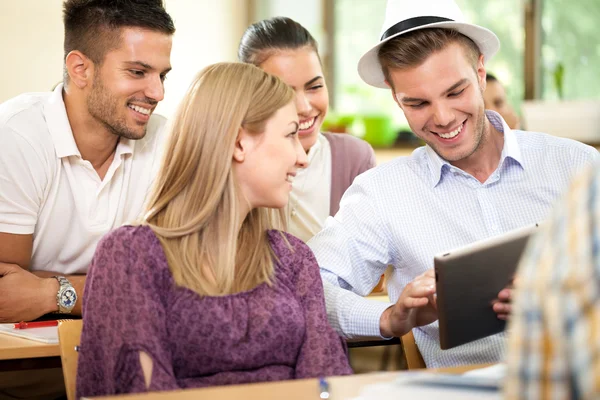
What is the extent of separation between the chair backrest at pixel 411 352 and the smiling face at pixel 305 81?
37.9 inches

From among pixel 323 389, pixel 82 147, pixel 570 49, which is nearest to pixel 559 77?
pixel 570 49

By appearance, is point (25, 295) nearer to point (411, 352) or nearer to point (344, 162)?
point (411, 352)

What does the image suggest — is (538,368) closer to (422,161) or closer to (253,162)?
(253,162)

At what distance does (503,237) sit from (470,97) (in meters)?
0.60

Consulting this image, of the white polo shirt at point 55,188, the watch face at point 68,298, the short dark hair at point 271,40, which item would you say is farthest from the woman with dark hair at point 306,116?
the watch face at point 68,298

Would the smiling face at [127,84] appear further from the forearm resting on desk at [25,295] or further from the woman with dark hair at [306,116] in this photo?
the forearm resting on desk at [25,295]

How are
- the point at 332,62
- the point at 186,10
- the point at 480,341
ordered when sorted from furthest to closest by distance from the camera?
the point at 332,62 → the point at 186,10 → the point at 480,341

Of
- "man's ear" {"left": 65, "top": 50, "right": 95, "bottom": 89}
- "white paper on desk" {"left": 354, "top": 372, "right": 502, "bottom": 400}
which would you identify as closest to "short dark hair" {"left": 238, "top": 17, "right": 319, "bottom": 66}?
"man's ear" {"left": 65, "top": 50, "right": 95, "bottom": 89}

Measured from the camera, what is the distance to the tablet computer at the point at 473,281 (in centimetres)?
146

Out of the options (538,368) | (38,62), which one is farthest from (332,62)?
(538,368)

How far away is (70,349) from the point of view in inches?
62.9

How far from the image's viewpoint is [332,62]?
17.5 feet

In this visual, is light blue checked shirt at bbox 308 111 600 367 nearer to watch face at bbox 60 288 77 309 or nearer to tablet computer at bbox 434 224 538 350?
tablet computer at bbox 434 224 538 350

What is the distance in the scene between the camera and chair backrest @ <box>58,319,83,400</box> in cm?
158
